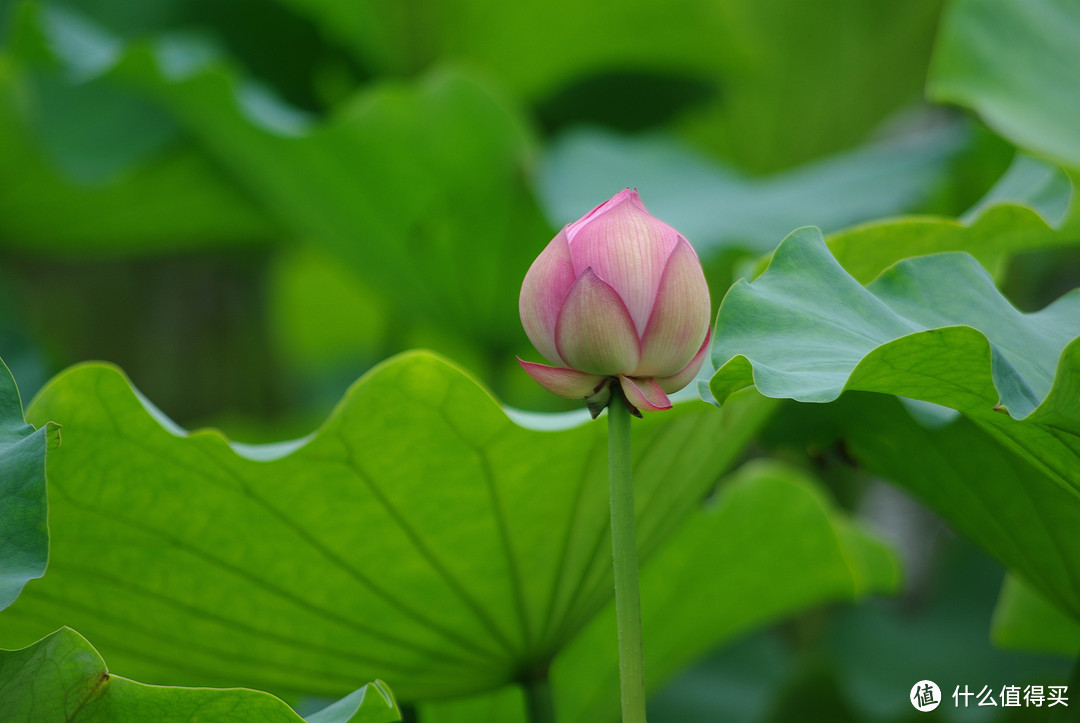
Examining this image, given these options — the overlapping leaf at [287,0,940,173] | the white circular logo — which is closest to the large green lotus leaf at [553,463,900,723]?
the white circular logo

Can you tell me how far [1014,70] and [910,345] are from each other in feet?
1.63

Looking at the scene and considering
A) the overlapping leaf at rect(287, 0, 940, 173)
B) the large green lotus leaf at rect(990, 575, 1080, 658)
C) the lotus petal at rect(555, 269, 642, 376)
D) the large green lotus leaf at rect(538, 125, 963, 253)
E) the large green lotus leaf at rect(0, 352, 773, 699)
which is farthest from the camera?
the overlapping leaf at rect(287, 0, 940, 173)

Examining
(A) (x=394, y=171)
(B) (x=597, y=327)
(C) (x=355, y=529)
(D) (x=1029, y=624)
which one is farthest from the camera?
(A) (x=394, y=171)

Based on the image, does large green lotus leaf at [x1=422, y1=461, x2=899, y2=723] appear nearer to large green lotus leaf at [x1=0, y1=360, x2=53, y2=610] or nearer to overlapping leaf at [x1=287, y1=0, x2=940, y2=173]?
large green lotus leaf at [x1=0, y1=360, x2=53, y2=610]

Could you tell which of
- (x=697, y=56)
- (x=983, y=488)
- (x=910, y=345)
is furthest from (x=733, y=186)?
(x=910, y=345)

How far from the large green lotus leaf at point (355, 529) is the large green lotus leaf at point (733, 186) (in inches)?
13.4

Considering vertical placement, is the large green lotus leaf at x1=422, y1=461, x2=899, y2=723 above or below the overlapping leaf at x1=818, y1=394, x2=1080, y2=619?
below

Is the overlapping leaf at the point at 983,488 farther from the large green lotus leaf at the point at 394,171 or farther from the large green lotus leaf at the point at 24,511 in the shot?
the large green lotus leaf at the point at 394,171

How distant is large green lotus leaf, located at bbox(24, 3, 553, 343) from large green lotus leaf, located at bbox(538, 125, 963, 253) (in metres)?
0.07

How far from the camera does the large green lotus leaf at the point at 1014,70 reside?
2.32 ft

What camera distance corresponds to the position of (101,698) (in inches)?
14.4

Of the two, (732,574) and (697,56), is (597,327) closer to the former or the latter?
(732,574)

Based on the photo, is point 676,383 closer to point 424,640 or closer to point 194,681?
point 424,640

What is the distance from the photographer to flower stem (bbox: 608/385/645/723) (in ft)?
1.07
